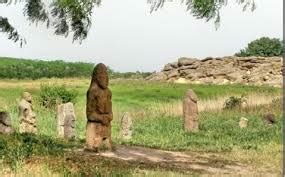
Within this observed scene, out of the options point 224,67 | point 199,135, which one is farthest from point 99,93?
point 224,67

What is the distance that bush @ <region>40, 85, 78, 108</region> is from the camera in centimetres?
3444

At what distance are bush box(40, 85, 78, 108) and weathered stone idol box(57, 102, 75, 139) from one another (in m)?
9.92

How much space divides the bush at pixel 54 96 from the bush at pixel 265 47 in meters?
43.5

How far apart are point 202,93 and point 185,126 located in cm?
1796

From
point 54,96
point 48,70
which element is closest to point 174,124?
point 54,96

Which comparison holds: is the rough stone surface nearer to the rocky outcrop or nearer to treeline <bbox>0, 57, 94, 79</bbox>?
the rocky outcrop

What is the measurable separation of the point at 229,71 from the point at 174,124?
29801 mm

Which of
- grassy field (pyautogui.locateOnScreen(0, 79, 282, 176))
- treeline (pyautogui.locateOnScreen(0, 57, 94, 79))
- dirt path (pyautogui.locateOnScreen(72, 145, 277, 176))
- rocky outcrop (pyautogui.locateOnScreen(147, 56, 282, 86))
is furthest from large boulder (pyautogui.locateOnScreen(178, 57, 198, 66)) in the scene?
dirt path (pyautogui.locateOnScreen(72, 145, 277, 176))

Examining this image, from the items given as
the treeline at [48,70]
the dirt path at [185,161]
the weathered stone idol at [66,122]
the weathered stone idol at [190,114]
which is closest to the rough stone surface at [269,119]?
the weathered stone idol at [190,114]

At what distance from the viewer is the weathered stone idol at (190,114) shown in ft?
86.9

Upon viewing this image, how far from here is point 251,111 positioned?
33.5 metres

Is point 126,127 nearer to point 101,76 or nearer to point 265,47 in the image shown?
point 101,76

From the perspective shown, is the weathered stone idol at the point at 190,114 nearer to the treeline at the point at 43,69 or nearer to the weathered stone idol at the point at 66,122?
the weathered stone idol at the point at 66,122

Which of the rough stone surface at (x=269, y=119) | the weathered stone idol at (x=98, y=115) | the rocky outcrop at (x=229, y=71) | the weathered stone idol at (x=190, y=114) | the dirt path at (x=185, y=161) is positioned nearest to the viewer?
the dirt path at (x=185, y=161)
